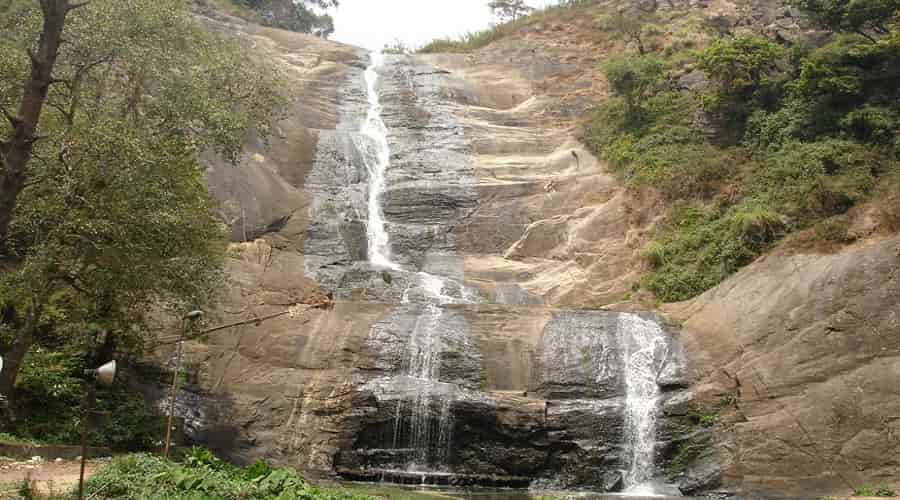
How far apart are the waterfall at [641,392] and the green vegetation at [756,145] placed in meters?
4.20

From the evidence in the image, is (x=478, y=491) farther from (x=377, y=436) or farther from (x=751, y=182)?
(x=751, y=182)

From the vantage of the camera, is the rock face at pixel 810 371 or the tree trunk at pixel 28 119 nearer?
the tree trunk at pixel 28 119

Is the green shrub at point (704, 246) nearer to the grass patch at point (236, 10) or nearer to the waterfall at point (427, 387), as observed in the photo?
the waterfall at point (427, 387)

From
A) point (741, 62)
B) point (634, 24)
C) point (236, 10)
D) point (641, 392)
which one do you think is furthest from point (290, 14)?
point (641, 392)

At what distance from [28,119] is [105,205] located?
4389 millimetres

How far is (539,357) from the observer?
73.2 ft

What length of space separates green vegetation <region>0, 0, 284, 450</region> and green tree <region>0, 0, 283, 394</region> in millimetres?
33

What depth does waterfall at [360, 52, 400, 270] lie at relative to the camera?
32.2 meters

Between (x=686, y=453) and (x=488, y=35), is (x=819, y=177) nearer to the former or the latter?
(x=686, y=453)

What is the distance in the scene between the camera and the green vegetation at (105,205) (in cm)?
1723

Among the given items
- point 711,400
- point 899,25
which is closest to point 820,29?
point 899,25

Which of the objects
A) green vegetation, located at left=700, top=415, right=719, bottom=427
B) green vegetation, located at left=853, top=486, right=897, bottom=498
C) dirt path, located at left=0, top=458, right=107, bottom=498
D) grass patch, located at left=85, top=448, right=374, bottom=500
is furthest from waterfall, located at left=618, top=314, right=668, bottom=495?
dirt path, located at left=0, top=458, right=107, bottom=498

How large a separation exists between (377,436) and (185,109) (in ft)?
30.6

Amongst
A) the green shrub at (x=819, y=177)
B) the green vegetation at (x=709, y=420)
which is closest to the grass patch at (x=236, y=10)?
the green shrub at (x=819, y=177)
